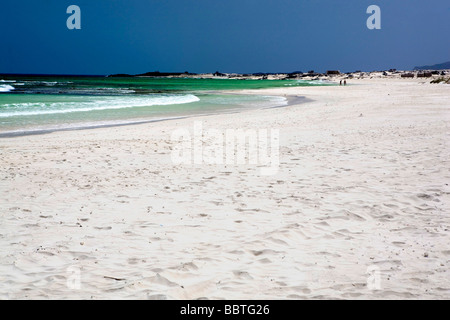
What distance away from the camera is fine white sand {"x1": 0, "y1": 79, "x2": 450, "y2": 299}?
3.97 metres

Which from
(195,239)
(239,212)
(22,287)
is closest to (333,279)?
(195,239)

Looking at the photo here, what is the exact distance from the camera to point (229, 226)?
17.8 feet

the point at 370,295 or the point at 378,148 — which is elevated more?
the point at 378,148

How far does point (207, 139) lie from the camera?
12.8m

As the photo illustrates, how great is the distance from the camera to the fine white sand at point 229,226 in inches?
156

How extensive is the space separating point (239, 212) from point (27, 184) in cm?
433

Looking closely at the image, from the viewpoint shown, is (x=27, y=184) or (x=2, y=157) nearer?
(x=27, y=184)

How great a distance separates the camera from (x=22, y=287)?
12.9 feet
